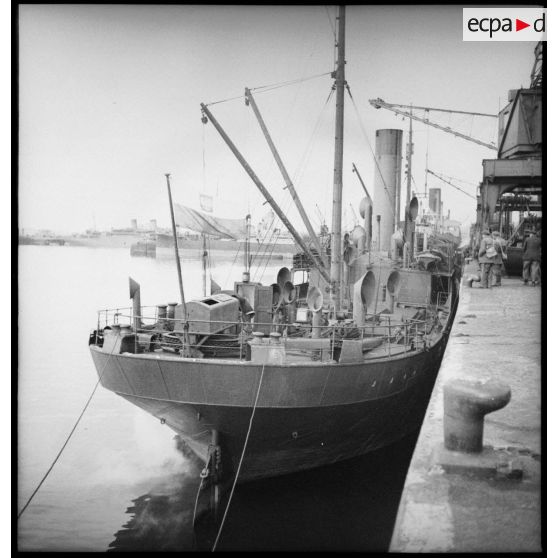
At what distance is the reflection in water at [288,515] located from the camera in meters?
10.2

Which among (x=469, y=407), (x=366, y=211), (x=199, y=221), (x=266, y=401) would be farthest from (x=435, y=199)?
(x=469, y=407)

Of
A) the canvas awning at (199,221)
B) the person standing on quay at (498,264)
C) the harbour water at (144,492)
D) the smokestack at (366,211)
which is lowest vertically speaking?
the harbour water at (144,492)

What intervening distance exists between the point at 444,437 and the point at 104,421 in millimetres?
14814

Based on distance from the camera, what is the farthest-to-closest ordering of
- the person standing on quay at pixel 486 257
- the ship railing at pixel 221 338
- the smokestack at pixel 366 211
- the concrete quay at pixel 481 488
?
the smokestack at pixel 366 211
the person standing on quay at pixel 486 257
the ship railing at pixel 221 338
the concrete quay at pixel 481 488

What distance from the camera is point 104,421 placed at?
17828 millimetres

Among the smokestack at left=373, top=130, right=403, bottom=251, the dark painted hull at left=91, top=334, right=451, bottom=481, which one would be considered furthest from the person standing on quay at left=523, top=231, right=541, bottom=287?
the dark painted hull at left=91, top=334, right=451, bottom=481

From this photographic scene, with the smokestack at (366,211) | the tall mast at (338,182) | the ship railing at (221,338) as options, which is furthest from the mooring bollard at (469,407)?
the smokestack at (366,211)

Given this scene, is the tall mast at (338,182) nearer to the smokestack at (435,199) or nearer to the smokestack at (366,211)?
the smokestack at (366,211)

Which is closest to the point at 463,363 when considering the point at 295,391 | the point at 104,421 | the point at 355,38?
the point at 295,391

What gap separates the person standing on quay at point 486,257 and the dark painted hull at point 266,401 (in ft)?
17.0

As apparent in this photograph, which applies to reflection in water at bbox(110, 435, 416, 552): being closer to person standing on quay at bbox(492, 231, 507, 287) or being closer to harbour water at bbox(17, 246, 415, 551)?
harbour water at bbox(17, 246, 415, 551)

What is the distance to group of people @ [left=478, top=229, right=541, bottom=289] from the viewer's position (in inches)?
610

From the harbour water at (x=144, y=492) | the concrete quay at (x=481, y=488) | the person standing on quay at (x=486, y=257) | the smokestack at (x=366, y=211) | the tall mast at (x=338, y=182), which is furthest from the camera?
the smokestack at (x=366, y=211)

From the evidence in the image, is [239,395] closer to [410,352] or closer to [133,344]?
[133,344]
